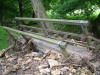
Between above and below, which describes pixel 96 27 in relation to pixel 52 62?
above

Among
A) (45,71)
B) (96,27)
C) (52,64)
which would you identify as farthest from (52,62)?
(96,27)

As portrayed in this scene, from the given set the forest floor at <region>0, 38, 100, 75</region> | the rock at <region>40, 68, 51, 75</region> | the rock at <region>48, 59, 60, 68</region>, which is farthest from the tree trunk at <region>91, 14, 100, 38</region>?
the rock at <region>40, 68, 51, 75</region>

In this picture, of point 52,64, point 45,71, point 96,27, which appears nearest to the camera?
point 45,71

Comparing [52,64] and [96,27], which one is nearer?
[52,64]

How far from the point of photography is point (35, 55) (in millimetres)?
2732

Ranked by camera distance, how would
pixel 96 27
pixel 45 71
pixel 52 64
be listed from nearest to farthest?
pixel 45 71, pixel 52 64, pixel 96 27

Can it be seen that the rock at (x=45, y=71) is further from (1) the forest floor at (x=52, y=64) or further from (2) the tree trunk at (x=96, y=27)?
(2) the tree trunk at (x=96, y=27)

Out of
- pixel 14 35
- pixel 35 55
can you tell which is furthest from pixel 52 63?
pixel 14 35

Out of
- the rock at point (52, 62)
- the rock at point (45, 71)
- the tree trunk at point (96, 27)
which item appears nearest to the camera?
the rock at point (45, 71)

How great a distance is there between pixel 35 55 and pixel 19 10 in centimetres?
955

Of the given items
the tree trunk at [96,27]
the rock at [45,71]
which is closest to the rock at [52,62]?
the rock at [45,71]

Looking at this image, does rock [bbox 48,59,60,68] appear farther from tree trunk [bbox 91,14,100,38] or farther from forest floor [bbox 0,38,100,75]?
tree trunk [bbox 91,14,100,38]

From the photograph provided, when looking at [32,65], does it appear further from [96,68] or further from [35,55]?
[96,68]

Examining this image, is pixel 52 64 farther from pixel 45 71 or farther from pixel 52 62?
pixel 45 71
